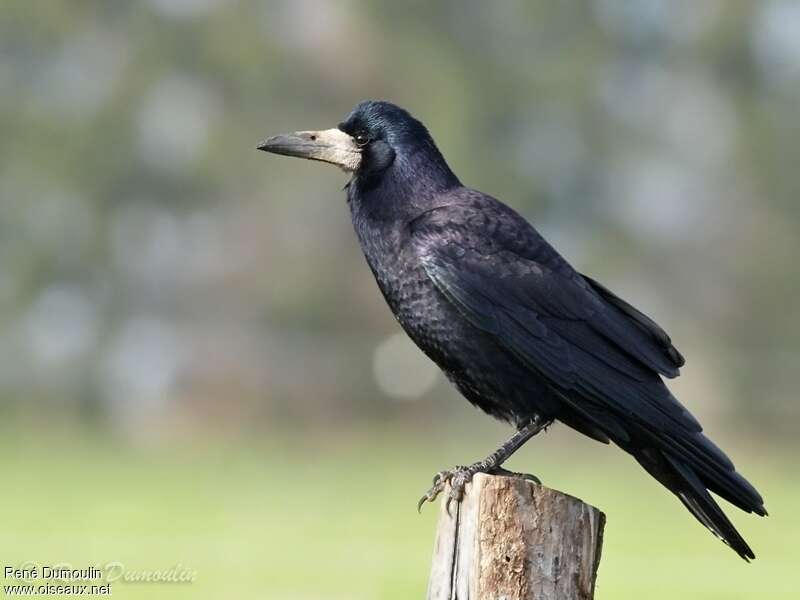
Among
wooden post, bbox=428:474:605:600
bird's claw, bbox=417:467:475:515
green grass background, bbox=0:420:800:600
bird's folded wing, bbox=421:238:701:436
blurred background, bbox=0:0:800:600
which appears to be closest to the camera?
wooden post, bbox=428:474:605:600

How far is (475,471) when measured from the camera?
14.0 feet

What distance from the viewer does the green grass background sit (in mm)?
10852

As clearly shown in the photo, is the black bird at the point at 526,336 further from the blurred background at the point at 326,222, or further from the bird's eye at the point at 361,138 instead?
the blurred background at the point at 326,222

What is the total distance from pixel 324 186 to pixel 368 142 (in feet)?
67.4

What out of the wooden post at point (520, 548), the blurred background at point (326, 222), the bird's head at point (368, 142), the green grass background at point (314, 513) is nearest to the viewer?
the wooden post at point (520, 548)

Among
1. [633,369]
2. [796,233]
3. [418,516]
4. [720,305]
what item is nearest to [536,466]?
[418,516]

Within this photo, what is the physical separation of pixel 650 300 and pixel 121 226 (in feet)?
29.6

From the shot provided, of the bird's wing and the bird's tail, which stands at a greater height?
the bird's wing

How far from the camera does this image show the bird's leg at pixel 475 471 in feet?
13.5

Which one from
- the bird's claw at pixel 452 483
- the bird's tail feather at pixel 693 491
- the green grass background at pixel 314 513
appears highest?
the green grass background at pixel 314 513

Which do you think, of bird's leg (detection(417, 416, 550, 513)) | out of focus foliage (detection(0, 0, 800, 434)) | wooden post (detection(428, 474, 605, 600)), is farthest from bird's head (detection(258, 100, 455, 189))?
out of focus foliage (detection(0, 0, 800, 434))

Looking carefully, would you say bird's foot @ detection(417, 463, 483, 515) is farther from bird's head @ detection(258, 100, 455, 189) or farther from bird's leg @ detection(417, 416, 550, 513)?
bird's head @ detection(258, 100, 455, 189)

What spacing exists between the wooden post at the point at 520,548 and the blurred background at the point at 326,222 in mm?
13349

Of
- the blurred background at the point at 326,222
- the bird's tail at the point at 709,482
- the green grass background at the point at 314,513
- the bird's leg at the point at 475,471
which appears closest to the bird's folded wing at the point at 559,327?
the bird's tail at the point at 709,482
